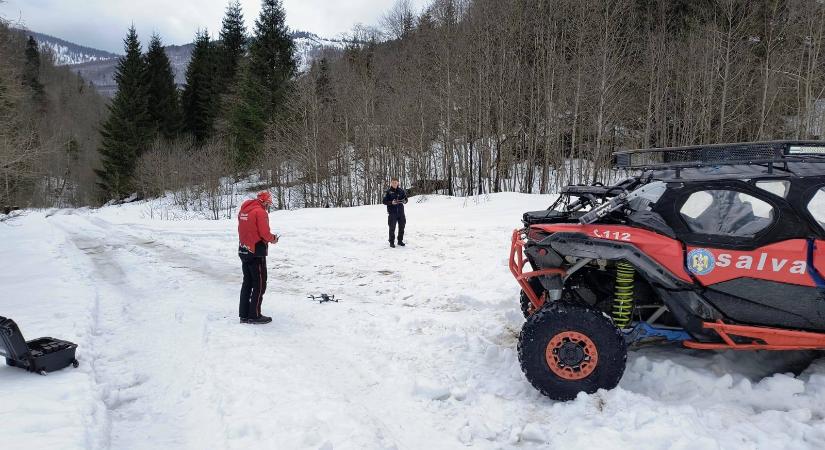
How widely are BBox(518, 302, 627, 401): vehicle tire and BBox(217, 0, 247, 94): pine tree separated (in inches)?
1922

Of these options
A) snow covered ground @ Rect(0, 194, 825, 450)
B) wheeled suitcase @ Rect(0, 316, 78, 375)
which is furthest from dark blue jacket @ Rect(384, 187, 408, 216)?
wheeled suitcase @ Rect(0, 316, 78, 375)

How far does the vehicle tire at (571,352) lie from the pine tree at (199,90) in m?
49.8

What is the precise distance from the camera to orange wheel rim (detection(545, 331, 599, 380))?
402 centimetres

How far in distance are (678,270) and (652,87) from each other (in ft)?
91.2

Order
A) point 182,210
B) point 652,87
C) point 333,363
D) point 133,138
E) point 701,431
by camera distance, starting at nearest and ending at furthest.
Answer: point 701,431, point 333,363, point 652,87, point 182,210, point 133,138

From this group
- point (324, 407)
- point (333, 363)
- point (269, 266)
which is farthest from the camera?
point (269, 266)

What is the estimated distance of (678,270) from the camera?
13.5 feet

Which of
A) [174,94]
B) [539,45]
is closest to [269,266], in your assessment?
[539,45]

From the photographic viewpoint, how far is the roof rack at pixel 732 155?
3.95 metres

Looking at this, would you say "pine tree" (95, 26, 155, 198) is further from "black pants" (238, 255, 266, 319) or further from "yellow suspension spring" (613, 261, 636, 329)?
"yellow suspension spring" (613, 261, 636, 329)

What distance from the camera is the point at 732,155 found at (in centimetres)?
441

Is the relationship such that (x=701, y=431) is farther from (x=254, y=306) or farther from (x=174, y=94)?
(x=174, y=94)

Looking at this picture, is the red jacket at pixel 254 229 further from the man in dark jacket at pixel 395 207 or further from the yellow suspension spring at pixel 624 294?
the man in dark jacket at pixel 395 207

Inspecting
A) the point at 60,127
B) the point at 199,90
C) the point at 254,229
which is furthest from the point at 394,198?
the point at 60,127
